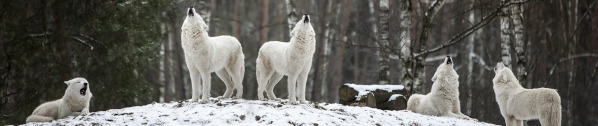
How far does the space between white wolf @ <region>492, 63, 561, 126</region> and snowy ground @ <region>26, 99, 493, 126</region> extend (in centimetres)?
63

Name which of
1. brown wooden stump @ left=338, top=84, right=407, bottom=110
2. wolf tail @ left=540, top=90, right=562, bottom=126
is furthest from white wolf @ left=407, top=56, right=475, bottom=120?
wolf tail @ left=540, top=90, right=562, bottom=126

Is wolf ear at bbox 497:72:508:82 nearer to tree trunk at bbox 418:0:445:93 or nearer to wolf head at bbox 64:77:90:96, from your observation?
tree trunk at bbox 418:0:445:93

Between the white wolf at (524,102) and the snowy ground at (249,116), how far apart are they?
2.08 feet

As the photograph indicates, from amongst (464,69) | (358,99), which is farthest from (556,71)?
(358,99)

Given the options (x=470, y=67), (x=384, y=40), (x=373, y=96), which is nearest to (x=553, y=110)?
(x=373, y=96)

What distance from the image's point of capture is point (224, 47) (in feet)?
36.9

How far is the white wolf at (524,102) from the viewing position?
10.6 metres

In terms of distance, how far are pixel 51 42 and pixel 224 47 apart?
20.5 feet

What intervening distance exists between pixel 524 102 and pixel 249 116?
→ 167 inches

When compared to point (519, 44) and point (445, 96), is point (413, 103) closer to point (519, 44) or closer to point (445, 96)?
point (445, 96)

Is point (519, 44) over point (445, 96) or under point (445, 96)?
over

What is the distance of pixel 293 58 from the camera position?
35.7 ft

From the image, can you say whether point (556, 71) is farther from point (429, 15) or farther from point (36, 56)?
point (36, 56)

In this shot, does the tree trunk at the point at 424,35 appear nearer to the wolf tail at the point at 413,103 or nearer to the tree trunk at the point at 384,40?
the tree trunk at the point at 384,40
